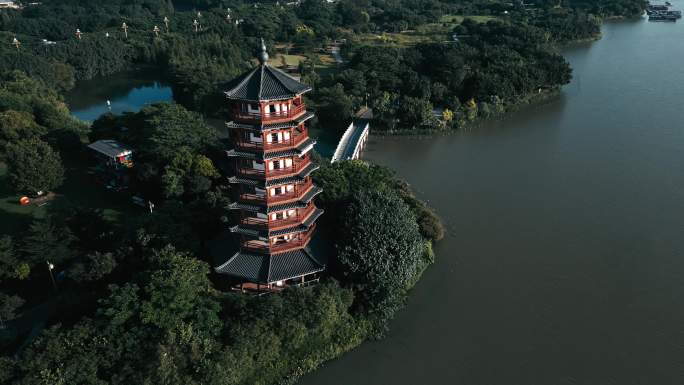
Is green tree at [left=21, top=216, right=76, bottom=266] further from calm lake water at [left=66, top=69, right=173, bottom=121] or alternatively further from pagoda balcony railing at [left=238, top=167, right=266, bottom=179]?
calm lake water at [left=66, top=69, right=173, bottom=121]

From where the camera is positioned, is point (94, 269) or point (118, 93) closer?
point (94, 269)

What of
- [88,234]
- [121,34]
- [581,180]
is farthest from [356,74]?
[121,34]

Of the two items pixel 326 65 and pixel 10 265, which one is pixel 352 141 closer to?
pixel 10 265

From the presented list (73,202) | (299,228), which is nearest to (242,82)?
(299,228)

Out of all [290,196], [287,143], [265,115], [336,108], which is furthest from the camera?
[336,108]

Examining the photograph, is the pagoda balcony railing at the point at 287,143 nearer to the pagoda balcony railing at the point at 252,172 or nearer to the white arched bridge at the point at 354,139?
the pagoda balcony railing at the point at 252,172

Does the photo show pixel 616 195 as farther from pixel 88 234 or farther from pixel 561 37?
pixel 561 37

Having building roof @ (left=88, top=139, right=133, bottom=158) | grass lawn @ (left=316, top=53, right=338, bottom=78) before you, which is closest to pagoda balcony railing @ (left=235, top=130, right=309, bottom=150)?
building roof @ (left=88, top=139, right=133, bottom=158)
